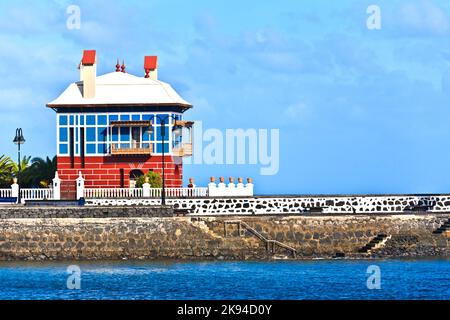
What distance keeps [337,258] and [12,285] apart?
14814mm

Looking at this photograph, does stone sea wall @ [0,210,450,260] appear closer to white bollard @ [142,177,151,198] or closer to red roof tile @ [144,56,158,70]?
white bollard @ [142,177,151,198]

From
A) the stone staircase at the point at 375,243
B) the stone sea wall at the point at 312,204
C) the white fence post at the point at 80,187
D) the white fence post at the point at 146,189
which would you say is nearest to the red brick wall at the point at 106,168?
the white fence post at the point at 80,187

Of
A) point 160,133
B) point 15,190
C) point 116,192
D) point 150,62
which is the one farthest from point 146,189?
point 150,62

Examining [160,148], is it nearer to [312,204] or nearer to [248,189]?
[248,189]

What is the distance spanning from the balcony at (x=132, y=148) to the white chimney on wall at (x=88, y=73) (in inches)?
107

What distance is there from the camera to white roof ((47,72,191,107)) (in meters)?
66.8

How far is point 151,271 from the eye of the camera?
52.4m

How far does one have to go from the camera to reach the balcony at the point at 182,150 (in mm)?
67812

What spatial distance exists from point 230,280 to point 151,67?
2350cm

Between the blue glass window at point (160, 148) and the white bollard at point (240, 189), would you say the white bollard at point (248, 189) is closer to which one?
the white bollard at point (240, 189)

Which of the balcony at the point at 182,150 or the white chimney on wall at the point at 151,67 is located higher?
the white chimney on wall at the point at 151,67

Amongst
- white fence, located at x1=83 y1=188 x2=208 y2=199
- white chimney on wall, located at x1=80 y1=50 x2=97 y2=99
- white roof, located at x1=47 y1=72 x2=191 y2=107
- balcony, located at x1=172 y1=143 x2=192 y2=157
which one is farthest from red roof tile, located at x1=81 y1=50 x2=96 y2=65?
white fence, located at x1=83 y1=188 x2=208 y2=199

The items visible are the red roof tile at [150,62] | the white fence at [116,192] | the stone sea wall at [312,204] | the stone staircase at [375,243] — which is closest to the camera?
the stone staircase at [375,243]

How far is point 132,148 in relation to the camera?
6712 cm
